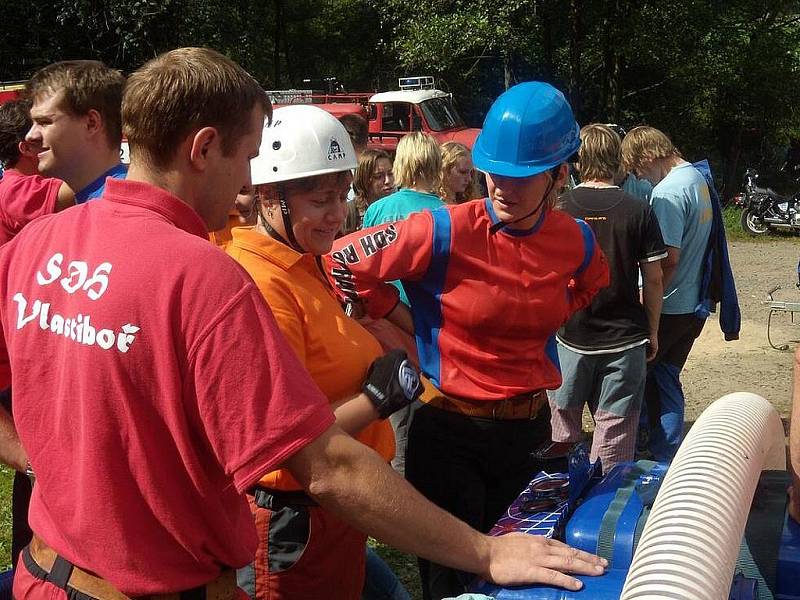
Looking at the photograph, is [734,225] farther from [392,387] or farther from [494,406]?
[392,387]

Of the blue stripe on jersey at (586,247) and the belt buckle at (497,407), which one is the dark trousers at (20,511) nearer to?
the belt buckle at (497,407)

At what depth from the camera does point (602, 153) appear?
4.29 m

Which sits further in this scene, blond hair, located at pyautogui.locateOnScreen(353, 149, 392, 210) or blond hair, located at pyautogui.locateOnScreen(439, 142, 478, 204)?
blond hair, located at pyautogui.locateOnScreen(353, 149, 392, 210)

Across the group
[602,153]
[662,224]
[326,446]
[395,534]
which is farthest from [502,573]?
[662,224]

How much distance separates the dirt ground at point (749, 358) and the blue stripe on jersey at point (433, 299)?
370 centimetres

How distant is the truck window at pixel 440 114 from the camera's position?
15570 millimetres

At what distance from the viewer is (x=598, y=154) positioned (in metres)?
4.30

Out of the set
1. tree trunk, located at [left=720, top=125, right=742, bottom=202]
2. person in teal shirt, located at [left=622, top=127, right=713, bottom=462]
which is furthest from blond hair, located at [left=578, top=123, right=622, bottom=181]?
tree trunk, located at [left=720, top=125, right=742, bottom=202]

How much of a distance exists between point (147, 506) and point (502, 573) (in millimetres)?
611

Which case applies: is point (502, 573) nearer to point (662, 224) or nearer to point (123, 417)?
point (123, 417)

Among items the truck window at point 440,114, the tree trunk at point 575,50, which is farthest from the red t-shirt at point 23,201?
the tree trunk at point 575,50

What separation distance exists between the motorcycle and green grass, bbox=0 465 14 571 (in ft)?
40.8

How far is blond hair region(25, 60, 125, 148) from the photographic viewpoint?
276 centimetres

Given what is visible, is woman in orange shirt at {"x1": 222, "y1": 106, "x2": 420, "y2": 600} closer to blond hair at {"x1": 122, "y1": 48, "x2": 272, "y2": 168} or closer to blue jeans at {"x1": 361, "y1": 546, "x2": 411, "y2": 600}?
blue jeans at {"x1": 361, "y1": 546, "x2": 411, "y2": 600}
